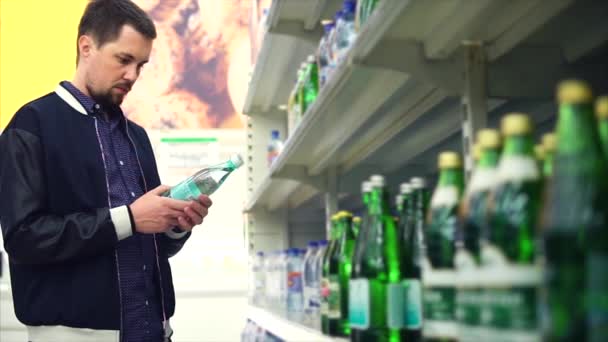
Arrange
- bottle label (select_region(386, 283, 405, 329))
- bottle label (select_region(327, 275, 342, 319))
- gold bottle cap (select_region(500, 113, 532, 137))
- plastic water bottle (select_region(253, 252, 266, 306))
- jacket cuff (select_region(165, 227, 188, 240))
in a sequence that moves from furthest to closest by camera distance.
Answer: plastic water bottle (select_region(253, 252, 266, 306)) → jacket cuff (select_region(165, 227, 188, 240)) → bottle label (select_region(327, 275, 342, 319)) → bottle label (select_region(386, 283, 405, 329)) → gold bottle cap (select_region(500, 113, 532, 137))

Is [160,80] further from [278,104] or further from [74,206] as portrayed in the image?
[74,206]

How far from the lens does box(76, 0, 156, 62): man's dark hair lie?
8.62ft

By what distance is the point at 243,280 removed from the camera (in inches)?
212

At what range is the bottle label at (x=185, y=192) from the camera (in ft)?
8.44

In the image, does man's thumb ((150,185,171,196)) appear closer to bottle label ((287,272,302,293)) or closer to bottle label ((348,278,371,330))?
bottle label ((287,272,302,293))

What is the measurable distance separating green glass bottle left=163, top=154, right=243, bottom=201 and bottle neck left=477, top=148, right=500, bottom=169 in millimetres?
1683

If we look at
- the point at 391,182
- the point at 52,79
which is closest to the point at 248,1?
the point at 52,79

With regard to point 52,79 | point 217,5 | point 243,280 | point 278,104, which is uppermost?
point 217,5

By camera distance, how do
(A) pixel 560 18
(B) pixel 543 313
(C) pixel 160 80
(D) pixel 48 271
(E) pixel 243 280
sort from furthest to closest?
(C) pixel 160 80, (E) pixel 243 280, (D) pixel 48 271, (A) pixel 560 18, (B) pixel 543 313

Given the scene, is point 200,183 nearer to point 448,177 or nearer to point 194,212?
point 194,212

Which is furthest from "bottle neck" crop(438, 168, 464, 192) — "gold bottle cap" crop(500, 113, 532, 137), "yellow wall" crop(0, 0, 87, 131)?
"yellow wall" crop(0, 0, 87, 131)

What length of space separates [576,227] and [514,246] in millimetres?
118

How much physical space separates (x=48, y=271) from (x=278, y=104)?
2158 mm

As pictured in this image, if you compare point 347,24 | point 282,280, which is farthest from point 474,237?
point 282,280
